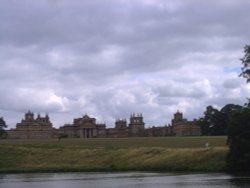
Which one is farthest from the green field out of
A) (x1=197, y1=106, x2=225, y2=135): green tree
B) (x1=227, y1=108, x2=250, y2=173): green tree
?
(x1=197, y1=106, x2=225, y2=135): green tree

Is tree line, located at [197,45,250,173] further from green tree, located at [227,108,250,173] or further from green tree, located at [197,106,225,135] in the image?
green tree, located at [197,106,225,135]

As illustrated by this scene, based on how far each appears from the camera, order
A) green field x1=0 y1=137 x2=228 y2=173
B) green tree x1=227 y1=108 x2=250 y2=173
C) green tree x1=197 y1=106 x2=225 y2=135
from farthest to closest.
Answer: green tree x1=197 y1=106 x2=225 y2=135
green field x1=0 y1=137 x2=228 y2=173
green tree x1=227 y1=108 x2=250 y2=173

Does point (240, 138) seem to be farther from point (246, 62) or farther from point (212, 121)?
point (212, 121)

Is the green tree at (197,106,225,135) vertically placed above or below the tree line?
above

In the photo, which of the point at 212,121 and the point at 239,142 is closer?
the point at 239,142

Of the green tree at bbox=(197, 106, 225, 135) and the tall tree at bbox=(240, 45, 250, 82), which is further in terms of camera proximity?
the green tree at bbox=(197, 106, 225, 135)

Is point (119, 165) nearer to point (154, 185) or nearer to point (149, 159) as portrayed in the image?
point (149, 159)

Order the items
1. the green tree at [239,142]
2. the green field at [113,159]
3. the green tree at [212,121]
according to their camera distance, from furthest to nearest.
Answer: the green tree at [212,121], the green field at [113,159], the green tree at [239,142]

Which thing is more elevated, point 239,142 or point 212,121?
point 212,121

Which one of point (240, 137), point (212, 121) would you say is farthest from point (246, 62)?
point (212, 121)

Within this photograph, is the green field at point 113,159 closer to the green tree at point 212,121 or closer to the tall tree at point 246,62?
the tall tree at point 246,62

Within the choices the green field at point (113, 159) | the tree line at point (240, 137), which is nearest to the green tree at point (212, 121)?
the green field at point (113, 159)

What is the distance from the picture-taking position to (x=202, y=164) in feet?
266

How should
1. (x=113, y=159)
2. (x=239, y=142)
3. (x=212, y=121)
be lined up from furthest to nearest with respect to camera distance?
1. (x=212, y=121)
2. (x=113, y=159)
3. (x=239, y=142)
